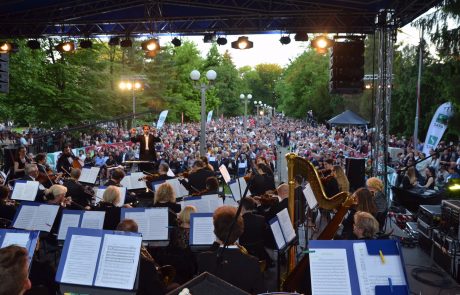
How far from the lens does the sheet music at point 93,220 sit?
18.8 feet

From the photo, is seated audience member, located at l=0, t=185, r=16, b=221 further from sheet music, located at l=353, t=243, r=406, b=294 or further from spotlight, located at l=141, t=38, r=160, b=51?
spotlight, located at l=141, t=38, r=160, b=51

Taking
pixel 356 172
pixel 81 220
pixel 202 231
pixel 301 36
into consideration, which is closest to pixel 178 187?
pixel 81 220

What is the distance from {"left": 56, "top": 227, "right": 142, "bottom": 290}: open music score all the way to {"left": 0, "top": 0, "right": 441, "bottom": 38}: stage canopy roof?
8394mm

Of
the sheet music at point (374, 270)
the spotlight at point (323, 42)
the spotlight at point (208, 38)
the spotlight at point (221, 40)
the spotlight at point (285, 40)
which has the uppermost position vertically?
the spotlight at point (208, 38)

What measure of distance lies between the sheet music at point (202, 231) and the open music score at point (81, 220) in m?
1.37

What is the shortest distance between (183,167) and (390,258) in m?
15.9

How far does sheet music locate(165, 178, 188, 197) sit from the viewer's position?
8904 mm

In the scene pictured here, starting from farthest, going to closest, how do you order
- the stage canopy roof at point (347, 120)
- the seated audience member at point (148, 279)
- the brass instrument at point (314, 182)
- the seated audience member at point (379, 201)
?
the stage canopy roof at point (347, 120)
the seated audience member at point (379, 201)
the brass instrument at point (314, 182)
the seated audience member at point (148, 279)

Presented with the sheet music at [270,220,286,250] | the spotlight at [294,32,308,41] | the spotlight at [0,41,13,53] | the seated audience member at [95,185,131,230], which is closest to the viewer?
the sheet music at [270,220,286,250]

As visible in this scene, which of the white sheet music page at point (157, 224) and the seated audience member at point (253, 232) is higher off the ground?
the white sheet music page at point (157, 224)

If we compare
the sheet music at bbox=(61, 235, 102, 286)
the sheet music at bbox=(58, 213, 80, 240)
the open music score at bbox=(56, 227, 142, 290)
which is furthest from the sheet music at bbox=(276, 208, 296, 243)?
the sheet music at bbox=(58, 213, 80, 240)

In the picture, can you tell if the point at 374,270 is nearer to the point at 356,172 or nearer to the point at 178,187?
the point at 178,187

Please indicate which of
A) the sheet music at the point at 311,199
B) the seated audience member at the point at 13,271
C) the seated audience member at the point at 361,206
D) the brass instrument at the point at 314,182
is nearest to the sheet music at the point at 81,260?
the seated audience member at the point at 13,271

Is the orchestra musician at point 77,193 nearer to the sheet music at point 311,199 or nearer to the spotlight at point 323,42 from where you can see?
the sheet music at point 311,199
